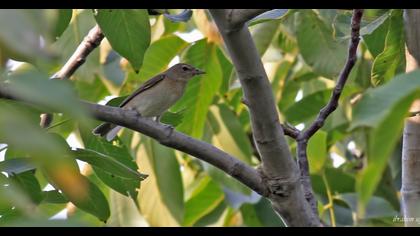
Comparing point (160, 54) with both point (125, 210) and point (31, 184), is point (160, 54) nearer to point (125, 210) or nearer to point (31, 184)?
point (125, 210)

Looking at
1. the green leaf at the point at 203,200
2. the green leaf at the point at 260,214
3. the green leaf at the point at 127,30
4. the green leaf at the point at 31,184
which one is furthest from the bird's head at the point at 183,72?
the green leaf at the point at 31,184

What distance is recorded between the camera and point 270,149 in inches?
75.5

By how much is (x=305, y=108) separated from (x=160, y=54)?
1.13 metres

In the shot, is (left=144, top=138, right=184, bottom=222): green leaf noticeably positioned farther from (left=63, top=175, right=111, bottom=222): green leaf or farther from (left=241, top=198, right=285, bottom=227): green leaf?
(left=63, top=175, right=111, bottom=222): green leaf

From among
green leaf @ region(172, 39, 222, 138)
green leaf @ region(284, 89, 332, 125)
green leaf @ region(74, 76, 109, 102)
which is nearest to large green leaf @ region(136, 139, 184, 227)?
green leaf @ region(172, 39, 222, 138)

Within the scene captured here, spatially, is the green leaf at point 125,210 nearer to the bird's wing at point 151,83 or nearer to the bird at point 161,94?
the bird at point 161,94

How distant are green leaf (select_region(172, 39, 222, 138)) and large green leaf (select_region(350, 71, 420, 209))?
3.25 meters

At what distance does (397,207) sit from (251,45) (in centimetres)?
389

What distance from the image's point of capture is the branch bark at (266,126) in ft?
5.36

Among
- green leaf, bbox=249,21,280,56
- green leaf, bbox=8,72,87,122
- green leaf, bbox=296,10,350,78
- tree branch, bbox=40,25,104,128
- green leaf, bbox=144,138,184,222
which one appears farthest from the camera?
green leaf, bbox=249,21,280,56

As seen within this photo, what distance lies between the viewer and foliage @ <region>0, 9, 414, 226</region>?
0.67 meters

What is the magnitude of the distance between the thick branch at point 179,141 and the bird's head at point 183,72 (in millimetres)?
2184
